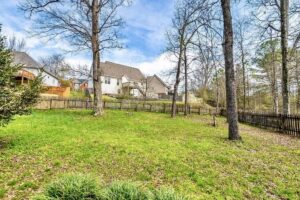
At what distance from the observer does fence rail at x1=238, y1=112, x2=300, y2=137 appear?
1076 centimetres

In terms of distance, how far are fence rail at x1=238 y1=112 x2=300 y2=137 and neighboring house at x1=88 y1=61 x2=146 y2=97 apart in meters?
27.3

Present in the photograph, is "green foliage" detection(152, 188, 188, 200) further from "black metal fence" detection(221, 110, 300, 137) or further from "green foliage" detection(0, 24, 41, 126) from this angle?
"black metal fence" detection(221, 110, 300, 137)

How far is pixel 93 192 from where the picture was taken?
10.2 ft

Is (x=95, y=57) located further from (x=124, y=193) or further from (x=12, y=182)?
(x=124, y=193)

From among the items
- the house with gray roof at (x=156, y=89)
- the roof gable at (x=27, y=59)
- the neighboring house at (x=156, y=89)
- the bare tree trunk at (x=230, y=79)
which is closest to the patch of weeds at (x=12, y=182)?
the bare tree trunk at (x=230, y=79)

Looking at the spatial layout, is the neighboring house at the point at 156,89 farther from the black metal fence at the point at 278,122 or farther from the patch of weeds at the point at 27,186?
the patch of weeds at the point at 27,186

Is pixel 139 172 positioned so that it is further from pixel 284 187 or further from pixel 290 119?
pixel 290 119

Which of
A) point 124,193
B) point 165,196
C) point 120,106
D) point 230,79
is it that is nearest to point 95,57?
point 120,106

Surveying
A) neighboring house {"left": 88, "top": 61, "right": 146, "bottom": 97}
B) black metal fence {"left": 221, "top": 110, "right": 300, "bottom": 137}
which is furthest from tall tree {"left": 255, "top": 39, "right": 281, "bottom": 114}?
neighboring house {"left": 88, "top": 61, "right": 146, "bottom": 97}

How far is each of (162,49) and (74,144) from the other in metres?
15.0

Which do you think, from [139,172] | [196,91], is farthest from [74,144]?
[196,91]

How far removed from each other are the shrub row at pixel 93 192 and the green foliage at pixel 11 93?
447 centimetres

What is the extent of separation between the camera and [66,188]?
3.01 m

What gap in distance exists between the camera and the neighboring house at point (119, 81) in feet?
130
